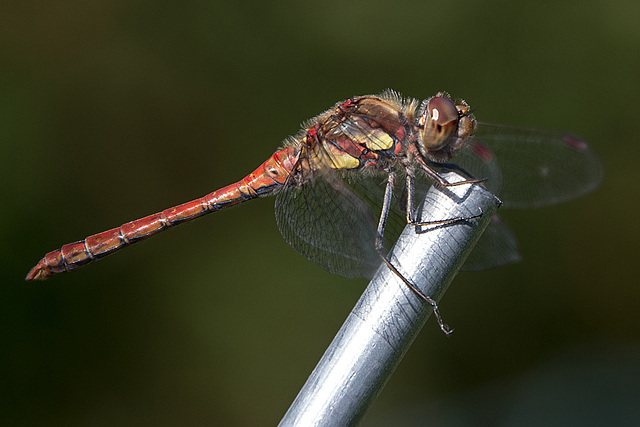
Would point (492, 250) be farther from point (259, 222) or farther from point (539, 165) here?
point (259, 222)

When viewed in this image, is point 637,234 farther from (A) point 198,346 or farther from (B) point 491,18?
(A) point 198,346

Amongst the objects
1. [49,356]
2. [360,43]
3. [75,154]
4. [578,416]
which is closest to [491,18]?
[360,43]

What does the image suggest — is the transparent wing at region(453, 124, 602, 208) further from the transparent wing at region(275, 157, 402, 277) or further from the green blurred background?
the green blurred background

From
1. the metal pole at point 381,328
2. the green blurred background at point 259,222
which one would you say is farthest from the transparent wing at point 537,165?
the metal pole at point 381,328

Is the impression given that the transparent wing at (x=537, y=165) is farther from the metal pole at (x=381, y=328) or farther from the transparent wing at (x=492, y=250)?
the metal pole at (x=381, y=328)

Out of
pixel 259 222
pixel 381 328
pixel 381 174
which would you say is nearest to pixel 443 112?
pixel 381 174

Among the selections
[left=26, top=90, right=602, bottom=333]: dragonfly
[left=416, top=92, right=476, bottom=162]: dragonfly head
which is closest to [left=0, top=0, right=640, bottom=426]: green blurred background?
[left=26, top=90, right=602, bottom=333]: dragonfly
